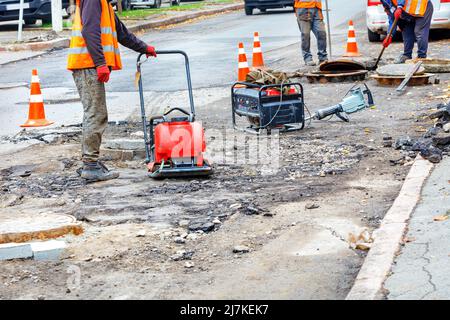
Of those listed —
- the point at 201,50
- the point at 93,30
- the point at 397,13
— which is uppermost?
the point at 93,30

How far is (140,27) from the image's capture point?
2477 cm

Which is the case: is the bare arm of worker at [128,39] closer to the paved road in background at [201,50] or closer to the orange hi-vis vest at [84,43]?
the orange hi-vis vest at [84,43]

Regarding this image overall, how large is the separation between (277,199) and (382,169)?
1293 millimetres

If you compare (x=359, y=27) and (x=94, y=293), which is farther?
(x=359, y=27)

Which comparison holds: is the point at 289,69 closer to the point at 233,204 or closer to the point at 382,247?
the point at 233,204

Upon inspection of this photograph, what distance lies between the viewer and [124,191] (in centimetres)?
780

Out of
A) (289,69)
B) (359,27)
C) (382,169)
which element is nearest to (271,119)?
(382,169)

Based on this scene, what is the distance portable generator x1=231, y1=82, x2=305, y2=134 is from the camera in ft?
32.6

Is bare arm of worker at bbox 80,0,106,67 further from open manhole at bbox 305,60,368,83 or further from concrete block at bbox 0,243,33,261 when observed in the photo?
open manhole at bbox 305,60,368,83

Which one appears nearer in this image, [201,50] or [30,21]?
[201,50]

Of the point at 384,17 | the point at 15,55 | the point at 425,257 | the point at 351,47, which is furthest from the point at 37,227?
the point at 15,55

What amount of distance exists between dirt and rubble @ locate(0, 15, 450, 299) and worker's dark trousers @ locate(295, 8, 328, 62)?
4.97 meters

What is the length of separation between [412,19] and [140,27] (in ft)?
37.2

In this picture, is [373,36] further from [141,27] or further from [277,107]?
[277,107]
